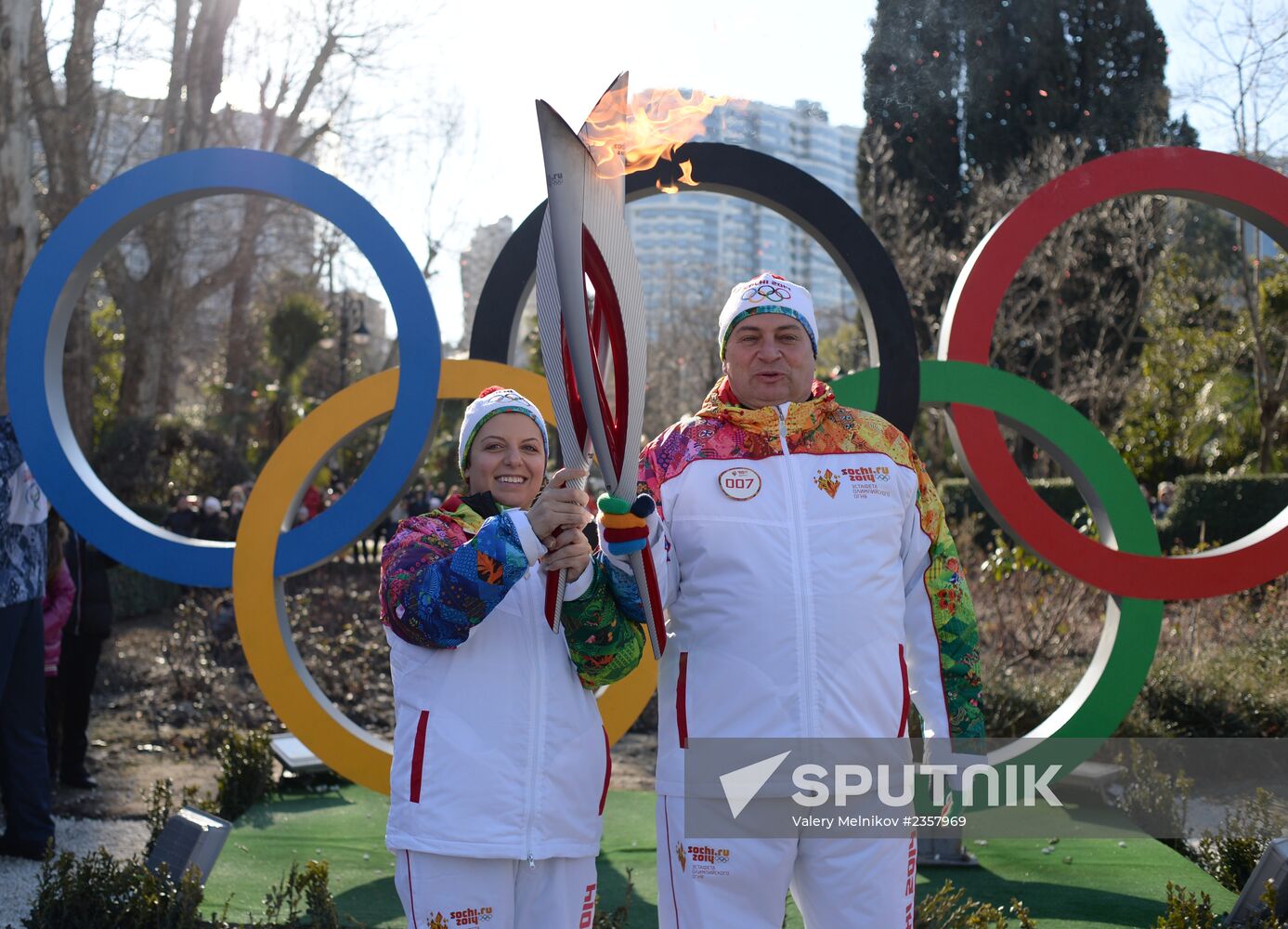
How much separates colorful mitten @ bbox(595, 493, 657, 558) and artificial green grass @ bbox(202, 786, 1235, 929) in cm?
234

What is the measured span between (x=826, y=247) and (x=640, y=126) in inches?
94.5

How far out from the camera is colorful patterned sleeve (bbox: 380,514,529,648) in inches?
90.5

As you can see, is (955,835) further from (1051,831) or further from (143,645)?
(143,645)

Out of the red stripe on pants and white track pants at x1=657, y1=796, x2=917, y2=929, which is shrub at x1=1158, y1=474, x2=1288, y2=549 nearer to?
white track pants at x1=657, y1=796, x2=917, y2=929

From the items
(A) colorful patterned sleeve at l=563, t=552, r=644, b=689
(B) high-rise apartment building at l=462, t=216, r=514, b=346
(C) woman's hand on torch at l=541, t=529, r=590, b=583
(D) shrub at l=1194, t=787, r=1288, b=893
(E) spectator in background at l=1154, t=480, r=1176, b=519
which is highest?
(B) high-rise apartment building at l=462, t=216, r=514, b=346

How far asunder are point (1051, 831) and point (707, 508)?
3636 mm

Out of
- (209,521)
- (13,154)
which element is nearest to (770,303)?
(13,154)

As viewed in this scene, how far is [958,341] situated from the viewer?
5156 mm

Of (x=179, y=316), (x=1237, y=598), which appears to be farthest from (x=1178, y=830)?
(x=179, y=316)

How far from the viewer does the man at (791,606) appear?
2453mm

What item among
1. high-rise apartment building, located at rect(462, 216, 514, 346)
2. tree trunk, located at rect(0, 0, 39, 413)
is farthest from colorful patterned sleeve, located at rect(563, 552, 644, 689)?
high-rise apartment building, located at rect(462, 216, 514, 346)

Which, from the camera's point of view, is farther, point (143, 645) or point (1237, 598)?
point (143, 645)

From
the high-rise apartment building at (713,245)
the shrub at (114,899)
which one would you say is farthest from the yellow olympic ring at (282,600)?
the high-rise apartment building at (713,245)

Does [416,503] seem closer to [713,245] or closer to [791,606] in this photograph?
[713,245]
